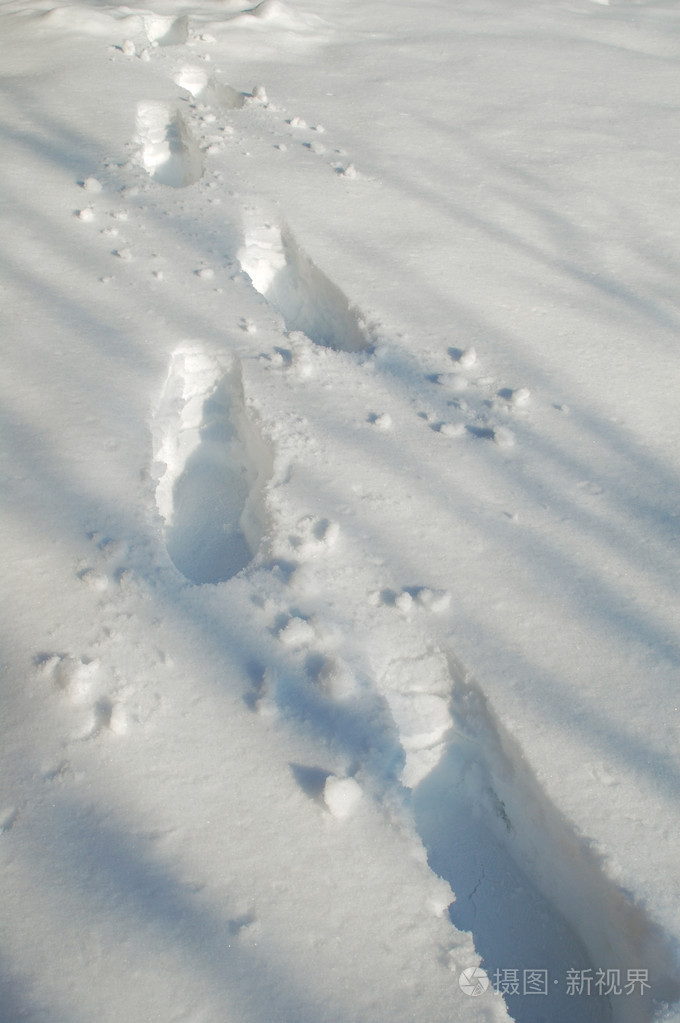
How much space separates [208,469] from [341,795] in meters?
0.88

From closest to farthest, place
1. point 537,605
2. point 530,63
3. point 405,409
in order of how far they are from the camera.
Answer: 1. point 537,605
2. point 405,409
3. point 530,63

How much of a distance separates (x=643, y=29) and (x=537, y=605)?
3675 millimetres

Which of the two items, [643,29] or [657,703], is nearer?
[657,703]

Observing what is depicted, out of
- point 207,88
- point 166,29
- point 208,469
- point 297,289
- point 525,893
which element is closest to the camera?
point 525,893

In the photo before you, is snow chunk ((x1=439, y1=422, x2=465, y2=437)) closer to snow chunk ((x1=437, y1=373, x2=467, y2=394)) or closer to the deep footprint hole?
snow chunk ((x1=437, y1=373, x2=467, y2=394))

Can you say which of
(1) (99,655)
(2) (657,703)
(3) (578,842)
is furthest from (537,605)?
(1) (99,655)

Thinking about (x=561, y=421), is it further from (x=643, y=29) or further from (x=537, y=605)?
(x=643, y=29)

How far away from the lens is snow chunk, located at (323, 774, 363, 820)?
3.07ft

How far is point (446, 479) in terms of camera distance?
140 centimetres

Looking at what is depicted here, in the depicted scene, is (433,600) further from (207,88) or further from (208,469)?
(207,88)

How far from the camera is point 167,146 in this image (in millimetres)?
2520

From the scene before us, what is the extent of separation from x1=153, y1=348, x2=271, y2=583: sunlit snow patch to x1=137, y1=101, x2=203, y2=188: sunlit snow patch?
115 centimetres

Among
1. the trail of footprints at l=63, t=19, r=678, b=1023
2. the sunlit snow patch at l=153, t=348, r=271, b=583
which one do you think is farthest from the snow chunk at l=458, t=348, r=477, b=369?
the sunlit snow patch at l=153, t=348, r=271, b=583

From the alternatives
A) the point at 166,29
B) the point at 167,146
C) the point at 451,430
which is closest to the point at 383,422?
the point at 451,430
